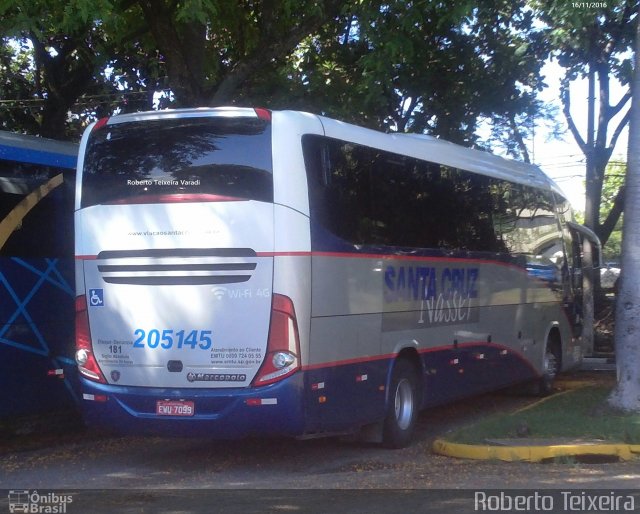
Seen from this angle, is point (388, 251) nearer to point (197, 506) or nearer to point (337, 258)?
point (337, 258)

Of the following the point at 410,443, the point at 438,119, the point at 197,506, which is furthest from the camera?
the point at 438,119

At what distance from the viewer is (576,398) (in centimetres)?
1300

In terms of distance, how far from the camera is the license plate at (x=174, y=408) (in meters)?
8.84

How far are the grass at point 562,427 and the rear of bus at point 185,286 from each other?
2.58 metres

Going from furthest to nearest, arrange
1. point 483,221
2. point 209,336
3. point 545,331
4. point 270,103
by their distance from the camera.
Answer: point 270,103, point 545,331, point 483,221, point 209,336

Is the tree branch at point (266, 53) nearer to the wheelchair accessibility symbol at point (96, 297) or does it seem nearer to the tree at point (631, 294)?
the tree at point (631, 294)

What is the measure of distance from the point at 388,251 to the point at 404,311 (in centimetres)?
79

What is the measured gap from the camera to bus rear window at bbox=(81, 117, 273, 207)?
8891 millimetres

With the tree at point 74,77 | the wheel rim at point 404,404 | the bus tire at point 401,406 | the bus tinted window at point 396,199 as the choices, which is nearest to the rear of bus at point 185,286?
the bus tinted window at point 396,199

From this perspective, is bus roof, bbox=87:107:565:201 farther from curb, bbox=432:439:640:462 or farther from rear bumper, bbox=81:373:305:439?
curb, bbox=432:439:640:462

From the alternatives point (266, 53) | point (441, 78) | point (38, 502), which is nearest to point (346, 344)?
point (38, 502)

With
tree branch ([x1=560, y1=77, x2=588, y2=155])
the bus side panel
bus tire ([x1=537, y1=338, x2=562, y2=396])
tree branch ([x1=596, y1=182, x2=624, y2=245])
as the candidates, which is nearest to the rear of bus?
the bus side panel

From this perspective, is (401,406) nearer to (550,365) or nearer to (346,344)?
(346,344)

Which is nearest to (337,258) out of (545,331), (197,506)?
(197,506)
